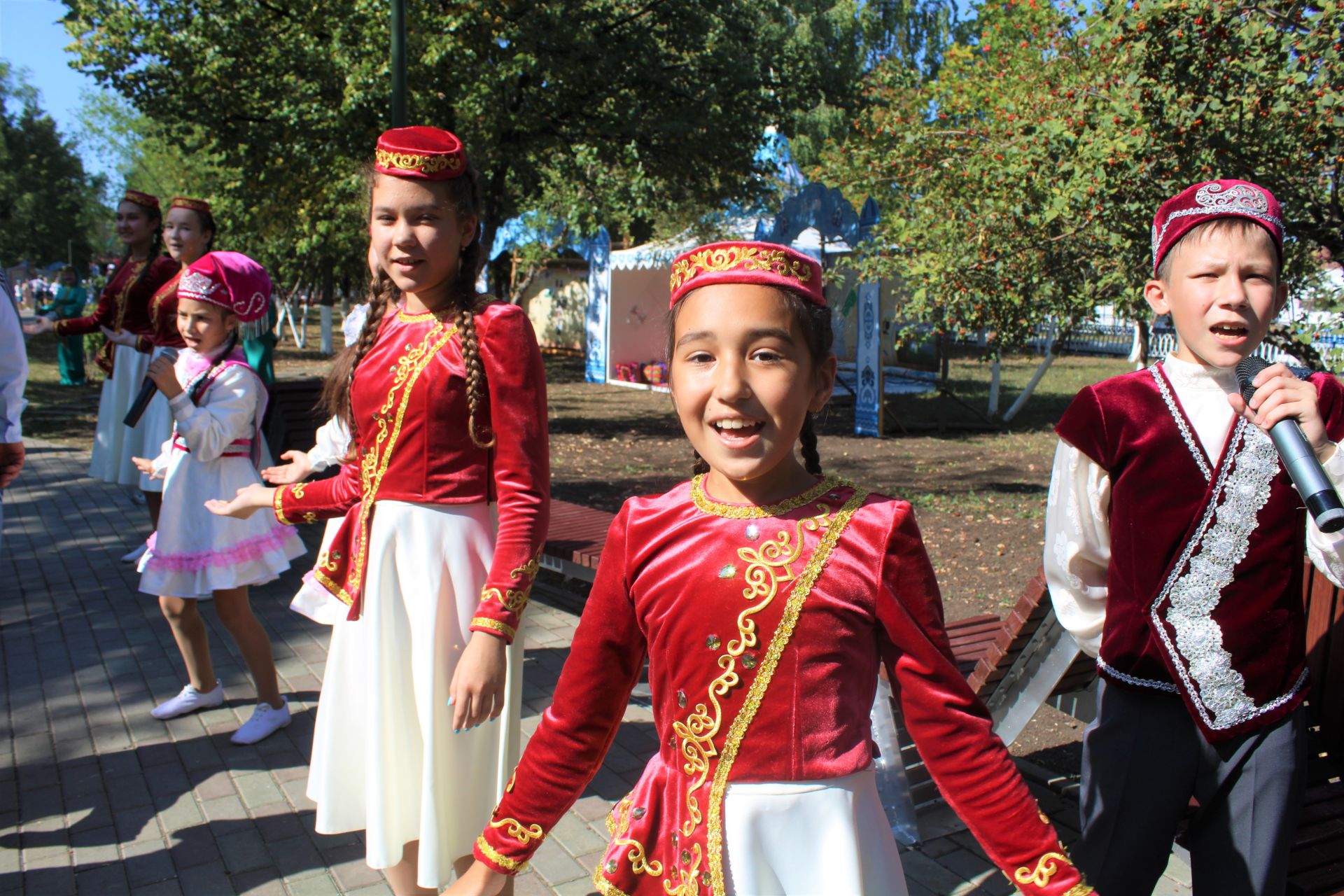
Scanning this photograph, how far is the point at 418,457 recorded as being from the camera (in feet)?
8.38

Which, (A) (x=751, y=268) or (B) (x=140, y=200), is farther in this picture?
(B) (x=140, y=200)

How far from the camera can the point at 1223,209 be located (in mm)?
2184

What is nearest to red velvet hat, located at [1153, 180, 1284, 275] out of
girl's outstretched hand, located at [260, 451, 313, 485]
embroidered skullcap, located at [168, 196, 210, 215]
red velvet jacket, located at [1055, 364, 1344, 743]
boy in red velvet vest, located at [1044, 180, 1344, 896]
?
boy in red velvet vest, located at [1044, 180, 1344, 896]

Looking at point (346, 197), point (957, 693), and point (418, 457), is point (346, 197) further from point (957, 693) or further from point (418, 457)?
point (957, 693)

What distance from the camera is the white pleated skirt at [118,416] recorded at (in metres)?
6.95

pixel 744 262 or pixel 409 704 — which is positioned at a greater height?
pixel 744 262

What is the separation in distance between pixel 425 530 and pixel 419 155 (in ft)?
2.87

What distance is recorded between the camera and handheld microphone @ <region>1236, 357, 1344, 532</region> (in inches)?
61.1

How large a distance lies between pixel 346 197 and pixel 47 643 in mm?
8904

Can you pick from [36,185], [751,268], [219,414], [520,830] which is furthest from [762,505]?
[36,185]

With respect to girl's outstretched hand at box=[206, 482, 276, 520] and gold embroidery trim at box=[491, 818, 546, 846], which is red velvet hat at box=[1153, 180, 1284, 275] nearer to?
gold embroidery trim at box=[491, 818, 546, 846]

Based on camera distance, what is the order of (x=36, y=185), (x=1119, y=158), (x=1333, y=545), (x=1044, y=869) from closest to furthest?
(x=1044, y=869) < (x=1333, y=545) < (x=1119, y=158) < (x=36, y=185)

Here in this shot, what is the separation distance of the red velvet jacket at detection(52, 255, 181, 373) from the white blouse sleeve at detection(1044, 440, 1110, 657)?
5885 millimetres

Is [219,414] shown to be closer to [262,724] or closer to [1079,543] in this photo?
[262,724]
